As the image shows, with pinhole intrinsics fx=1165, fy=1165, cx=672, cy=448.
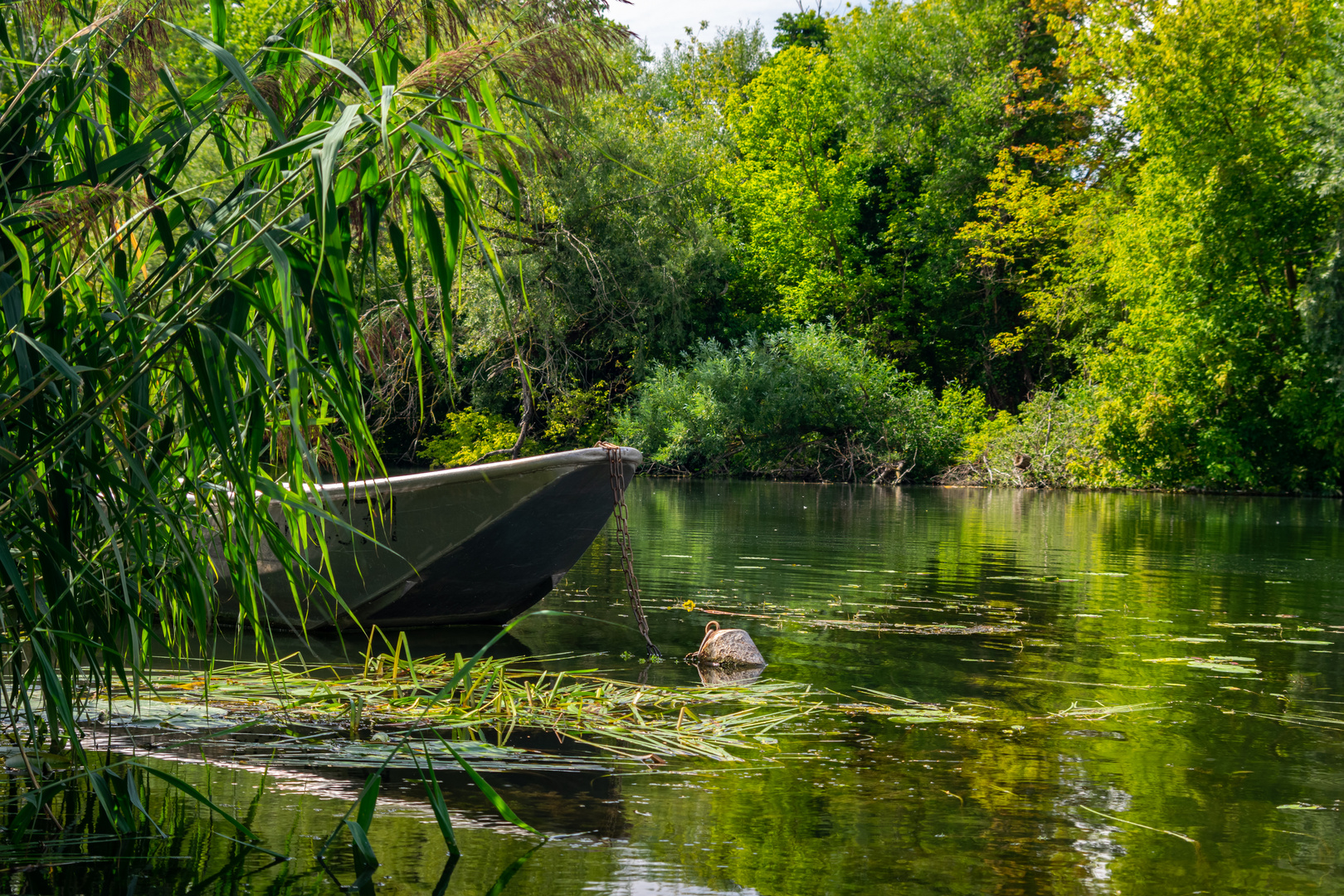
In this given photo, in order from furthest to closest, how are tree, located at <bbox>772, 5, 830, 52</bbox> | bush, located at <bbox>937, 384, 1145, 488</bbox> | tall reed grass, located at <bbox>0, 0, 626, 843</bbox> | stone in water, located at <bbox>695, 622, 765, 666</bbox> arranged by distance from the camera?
tree, located at <bbox>772, 5, 830, 52</bbox> → bush, located at <bbox>937, 384, 1145, 488</bbox> → stone in water, located at <bbox>695, 622, 765, 666</bbox> → tall reed grass, located at <bbox>0, 0, 626, 843</bbox>

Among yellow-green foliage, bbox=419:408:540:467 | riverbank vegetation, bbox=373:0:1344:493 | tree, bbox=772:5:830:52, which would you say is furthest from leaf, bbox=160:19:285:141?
tree, bbox=772:5:830:52

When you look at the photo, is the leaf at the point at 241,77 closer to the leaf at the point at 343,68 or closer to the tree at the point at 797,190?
the leaf at the point at 343,68

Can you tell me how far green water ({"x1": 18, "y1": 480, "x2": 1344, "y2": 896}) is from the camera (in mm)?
2795

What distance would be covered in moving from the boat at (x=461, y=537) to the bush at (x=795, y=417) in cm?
2181

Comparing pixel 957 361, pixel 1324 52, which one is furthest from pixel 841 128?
pixel 1324 52

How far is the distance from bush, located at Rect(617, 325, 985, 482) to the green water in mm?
19369

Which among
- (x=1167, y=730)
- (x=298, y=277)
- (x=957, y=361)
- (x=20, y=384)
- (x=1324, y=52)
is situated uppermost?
(x=1324, y=52)

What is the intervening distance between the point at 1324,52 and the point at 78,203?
28081mm

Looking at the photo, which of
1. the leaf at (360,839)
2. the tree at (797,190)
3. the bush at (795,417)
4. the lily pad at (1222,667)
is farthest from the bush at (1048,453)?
the leaf at (360,839)

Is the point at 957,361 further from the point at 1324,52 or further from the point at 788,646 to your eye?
the point at 788,646

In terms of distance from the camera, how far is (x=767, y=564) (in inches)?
423

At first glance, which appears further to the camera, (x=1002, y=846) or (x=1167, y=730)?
(x=1167, y=730)

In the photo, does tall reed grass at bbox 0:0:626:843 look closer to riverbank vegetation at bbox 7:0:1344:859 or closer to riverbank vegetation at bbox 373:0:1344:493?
riverbank vegetation at bbox 7:0:1344:859

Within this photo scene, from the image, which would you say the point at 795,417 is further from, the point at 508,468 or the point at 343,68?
the point at 343,68
